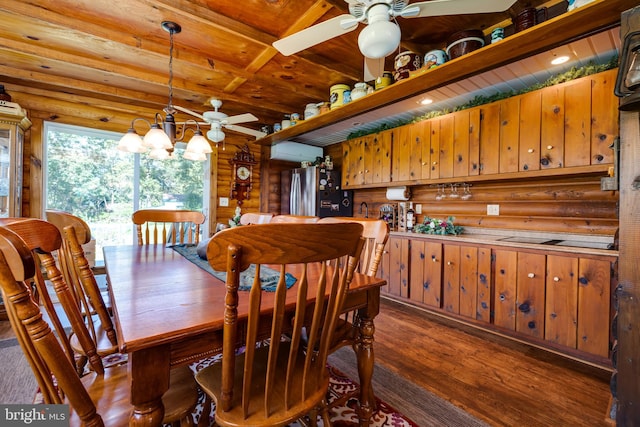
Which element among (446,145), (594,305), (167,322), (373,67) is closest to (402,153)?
(446,145)

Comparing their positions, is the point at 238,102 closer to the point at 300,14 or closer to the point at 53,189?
the point at 300,14

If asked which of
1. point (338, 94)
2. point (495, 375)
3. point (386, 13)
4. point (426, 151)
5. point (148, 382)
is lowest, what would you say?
point (495, 375)

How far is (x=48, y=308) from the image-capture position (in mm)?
851

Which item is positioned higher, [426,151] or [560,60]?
[560,60]

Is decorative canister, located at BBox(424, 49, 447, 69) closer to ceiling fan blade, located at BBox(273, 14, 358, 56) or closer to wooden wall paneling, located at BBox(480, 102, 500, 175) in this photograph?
→ wooden wall paneling, located at BBox(480, 102, 500, 175)

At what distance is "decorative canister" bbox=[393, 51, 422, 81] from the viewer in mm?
2352

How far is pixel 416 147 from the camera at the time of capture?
3.28m

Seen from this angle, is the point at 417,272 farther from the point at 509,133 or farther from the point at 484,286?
the point at 509,133

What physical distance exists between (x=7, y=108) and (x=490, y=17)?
4.30 m

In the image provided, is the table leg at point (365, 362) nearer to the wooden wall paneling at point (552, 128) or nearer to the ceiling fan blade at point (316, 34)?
the ceiling fan blade at point (316, 34)

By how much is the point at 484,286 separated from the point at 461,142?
1429 millimetres

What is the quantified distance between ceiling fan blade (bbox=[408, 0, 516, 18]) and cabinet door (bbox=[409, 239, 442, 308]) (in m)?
2.01

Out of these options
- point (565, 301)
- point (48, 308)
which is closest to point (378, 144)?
point (565, 301)

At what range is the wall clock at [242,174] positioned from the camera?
15.0ft
